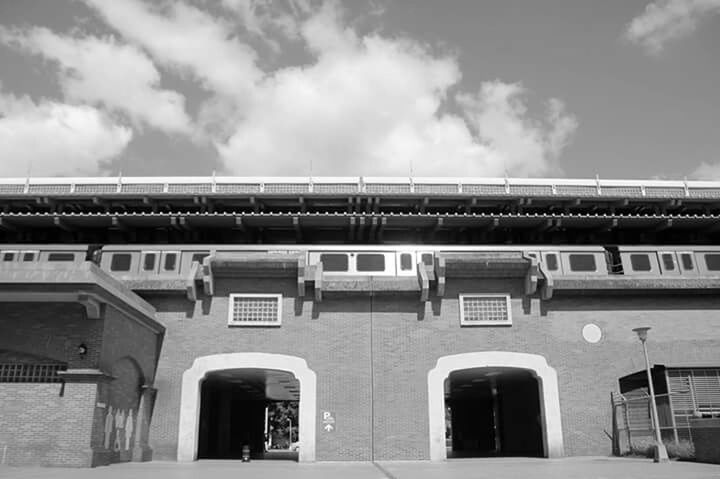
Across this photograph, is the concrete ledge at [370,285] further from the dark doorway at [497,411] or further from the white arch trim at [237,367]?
the dark doorway at [497,411]

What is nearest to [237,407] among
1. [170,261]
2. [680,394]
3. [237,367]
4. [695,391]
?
[170,261]

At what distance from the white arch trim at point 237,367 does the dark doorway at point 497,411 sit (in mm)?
6358

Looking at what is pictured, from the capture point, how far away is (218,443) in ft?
103

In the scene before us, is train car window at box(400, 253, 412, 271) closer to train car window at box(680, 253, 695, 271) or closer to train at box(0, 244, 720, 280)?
train at box(0, 244, 720, 280)

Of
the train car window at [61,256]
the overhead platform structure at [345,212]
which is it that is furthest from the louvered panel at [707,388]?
the train car window at [61,256]

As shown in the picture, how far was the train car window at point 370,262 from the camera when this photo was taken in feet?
87.9

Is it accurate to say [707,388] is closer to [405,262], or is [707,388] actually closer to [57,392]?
[405,262]

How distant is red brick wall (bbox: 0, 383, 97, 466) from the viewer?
1744 centimetres

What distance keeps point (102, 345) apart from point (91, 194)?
531 inches

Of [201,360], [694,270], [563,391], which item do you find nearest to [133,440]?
[201,360]

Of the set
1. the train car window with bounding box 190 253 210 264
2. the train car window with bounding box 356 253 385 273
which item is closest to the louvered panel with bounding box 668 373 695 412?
the train car window with bounding box 356 253 385 273

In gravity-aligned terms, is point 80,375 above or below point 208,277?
below

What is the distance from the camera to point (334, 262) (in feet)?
88.8

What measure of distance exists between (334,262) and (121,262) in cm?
965
